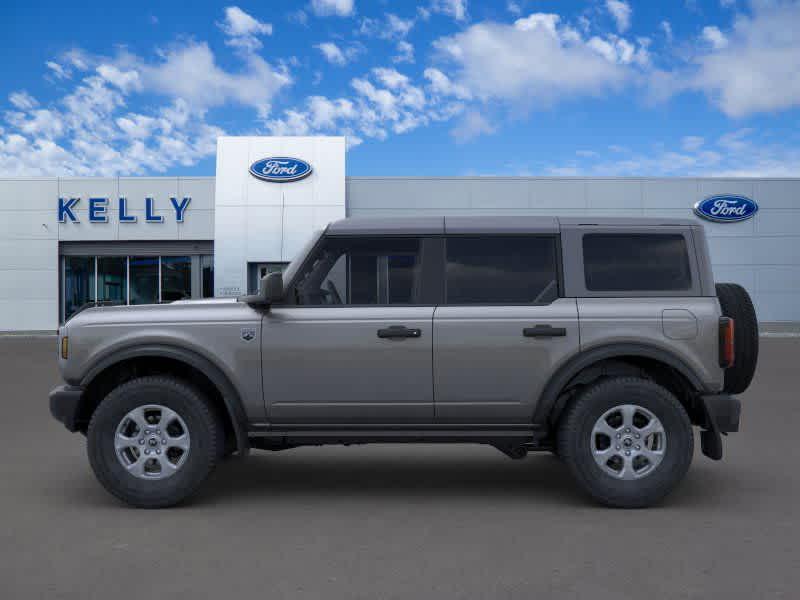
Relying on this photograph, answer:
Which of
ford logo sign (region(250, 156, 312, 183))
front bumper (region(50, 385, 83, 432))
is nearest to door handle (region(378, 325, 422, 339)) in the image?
front bumper (region(50, 385, 83, 432))

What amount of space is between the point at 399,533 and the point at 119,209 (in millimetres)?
29494

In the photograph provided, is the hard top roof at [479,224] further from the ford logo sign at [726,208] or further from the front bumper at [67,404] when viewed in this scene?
the ford logo sign at [726,208]

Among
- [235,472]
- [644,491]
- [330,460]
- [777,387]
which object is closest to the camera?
[644,491]

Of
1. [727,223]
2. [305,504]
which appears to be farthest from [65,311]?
[305,504]

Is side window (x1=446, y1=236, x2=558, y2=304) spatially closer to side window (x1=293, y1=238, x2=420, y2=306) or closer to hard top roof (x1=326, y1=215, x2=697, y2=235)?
hard top roof (x1=326, y1=215, x2=697, y2=235)

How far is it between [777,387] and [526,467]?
740cm

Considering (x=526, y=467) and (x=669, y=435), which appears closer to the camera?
(x=669, y=435)

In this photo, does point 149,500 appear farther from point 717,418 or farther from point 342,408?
point 717,418

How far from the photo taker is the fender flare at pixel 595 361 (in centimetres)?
503

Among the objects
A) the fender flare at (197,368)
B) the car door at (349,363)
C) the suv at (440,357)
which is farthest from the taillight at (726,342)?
the fender flare at (197,368)

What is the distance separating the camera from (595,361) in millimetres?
5074

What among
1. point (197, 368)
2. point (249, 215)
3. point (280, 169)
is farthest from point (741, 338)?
point (249, 215)

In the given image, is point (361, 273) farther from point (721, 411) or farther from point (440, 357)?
point (721, 411)

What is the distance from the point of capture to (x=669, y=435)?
16.3 ft
